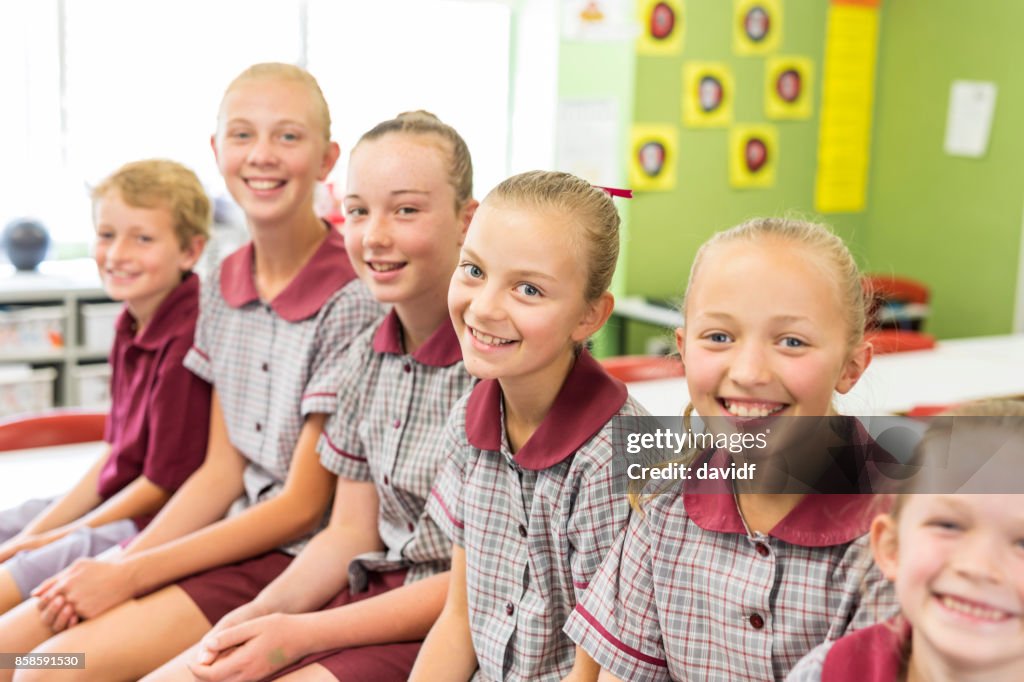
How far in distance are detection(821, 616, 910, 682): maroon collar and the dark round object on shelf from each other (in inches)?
140

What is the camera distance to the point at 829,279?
37.7 inches

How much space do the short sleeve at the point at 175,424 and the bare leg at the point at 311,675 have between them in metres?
0.61

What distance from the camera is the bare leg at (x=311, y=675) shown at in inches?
→ 51.6

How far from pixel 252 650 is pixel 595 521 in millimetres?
482

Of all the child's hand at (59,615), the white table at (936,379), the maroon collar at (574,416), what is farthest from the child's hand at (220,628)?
the white table at (936,379)

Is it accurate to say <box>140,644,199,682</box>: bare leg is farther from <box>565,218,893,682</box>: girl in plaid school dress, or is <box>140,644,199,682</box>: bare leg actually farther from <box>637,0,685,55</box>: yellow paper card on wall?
<box>637,0,685,55</box>: yellow paper card on wall

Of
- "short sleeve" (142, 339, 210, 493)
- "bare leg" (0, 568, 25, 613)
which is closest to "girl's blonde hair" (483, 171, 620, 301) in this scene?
"short sleeve" (142, 339, 210, 493)

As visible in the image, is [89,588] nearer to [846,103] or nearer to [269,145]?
[269,145]

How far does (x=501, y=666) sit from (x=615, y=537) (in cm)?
23

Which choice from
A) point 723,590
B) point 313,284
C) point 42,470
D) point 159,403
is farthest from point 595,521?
point 42,470

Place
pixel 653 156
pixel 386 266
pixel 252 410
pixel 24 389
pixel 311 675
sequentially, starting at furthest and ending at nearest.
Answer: pixel 653 156
pixel 24 389
pixel 252 410
pixel 386 266
pixel 311 675

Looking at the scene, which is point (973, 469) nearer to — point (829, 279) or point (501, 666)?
point (829, 279)

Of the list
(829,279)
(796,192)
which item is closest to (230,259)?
(829,279)

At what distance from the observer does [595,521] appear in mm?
1162
